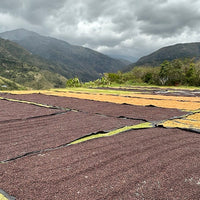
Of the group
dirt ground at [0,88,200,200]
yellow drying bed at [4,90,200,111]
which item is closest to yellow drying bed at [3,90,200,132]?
yellow drying bed at [4,90,200,111]

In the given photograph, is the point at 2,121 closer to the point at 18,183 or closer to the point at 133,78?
the point at 18,183

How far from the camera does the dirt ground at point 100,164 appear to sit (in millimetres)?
3291

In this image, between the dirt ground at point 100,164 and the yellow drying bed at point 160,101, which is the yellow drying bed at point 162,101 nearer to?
the yellow drying bed at point 160,101

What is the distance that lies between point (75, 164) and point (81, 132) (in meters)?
2.66

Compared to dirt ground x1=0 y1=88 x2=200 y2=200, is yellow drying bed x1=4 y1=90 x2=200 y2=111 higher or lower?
higher

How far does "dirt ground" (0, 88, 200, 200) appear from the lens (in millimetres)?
3291

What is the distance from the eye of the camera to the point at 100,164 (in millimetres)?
4328

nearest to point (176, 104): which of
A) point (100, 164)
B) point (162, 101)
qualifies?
point (162, 101)

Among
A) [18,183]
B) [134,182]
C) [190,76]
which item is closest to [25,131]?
[18,183]

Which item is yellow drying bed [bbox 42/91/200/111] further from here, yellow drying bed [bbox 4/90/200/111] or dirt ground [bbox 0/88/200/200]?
dirt ground [bbox 0/88/200/200]

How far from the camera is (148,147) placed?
542 centimetres

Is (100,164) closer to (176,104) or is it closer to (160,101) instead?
(176,104)

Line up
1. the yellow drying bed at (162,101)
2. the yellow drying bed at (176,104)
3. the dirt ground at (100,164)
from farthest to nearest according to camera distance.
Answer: the yellow drying bed at (162,101), the yellow drying bed at (176,104), the dirt ground at (100,164)

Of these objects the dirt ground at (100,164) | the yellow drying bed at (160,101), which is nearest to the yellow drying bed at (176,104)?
the yellow drying bed at (160,101)
